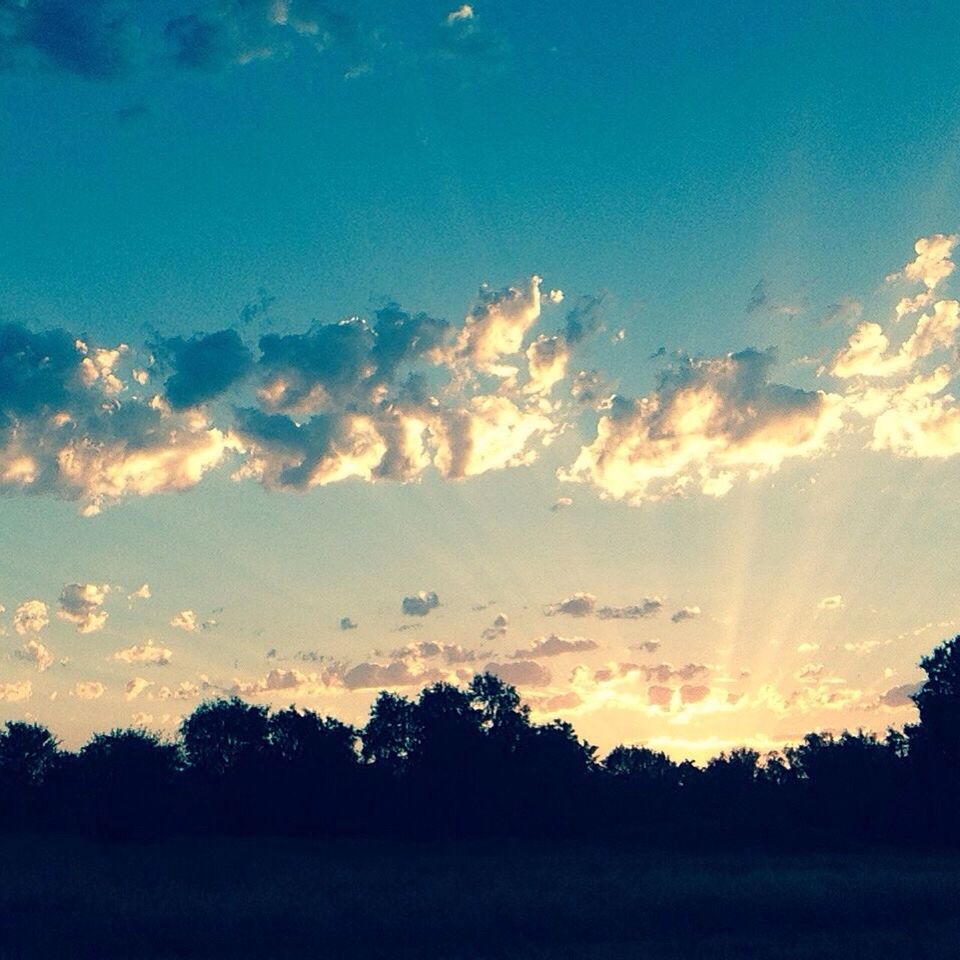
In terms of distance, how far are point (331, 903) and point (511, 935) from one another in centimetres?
647

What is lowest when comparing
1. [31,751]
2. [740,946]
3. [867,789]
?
[740,946]

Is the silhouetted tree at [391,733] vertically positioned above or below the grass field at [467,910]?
above

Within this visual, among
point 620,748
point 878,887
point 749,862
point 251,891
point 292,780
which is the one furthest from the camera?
point 620,748

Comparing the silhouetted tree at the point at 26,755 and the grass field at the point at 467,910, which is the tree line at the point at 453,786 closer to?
the silhouetted tree at the point at 26,755

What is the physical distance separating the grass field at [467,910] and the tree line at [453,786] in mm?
24748

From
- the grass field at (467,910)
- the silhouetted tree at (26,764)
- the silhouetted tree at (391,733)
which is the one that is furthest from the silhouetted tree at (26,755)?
the grass field at (467,910)

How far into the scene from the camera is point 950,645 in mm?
74312

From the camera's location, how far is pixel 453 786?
7812cm

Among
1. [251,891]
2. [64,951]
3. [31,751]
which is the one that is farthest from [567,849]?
[31,751]

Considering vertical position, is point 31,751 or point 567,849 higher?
point 31,751

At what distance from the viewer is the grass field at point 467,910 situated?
21.9 m

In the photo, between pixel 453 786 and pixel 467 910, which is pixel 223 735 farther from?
pixel 467 910

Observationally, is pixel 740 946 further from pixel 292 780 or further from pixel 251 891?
pixel 292 780

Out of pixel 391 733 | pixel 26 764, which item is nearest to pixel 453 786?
pixel 391 733
